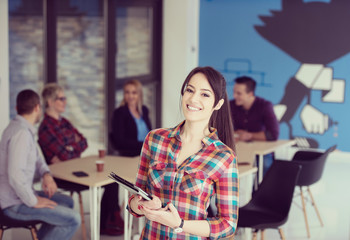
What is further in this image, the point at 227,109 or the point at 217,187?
the point at 227,109

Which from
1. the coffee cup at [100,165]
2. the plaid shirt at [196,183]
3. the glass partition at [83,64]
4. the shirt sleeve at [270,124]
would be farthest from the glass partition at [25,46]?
the plaid shirt at [196,183]

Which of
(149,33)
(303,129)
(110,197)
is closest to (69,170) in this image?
(110,197)

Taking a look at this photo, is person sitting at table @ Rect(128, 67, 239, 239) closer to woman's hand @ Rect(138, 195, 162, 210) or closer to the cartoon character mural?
woman's hand @ Rect(138, 195, 162, 210)

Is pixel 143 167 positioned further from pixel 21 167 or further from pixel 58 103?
pixel 58 103

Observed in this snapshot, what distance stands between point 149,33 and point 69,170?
4.84 m

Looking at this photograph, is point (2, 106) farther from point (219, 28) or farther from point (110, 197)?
point (219, 28)

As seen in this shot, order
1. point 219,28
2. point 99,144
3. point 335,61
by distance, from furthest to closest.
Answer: point 219,28 < point 335,61 < point 99,144

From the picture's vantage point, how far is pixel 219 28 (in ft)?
31.9

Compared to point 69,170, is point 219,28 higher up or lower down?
higher up

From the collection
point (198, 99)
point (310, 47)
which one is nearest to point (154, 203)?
point (198, 99)

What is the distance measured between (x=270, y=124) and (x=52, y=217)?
9.54ft

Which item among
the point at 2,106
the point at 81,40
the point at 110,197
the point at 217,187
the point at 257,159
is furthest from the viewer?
the point at 81,40

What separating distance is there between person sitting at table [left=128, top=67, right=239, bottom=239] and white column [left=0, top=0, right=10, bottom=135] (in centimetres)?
377

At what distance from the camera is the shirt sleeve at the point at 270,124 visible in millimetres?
6273
